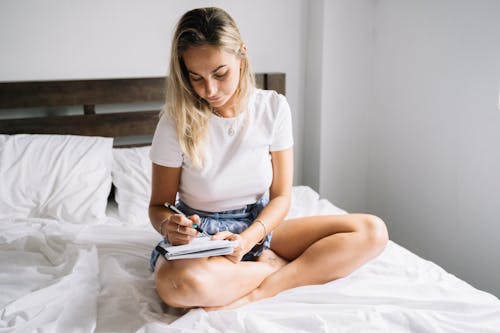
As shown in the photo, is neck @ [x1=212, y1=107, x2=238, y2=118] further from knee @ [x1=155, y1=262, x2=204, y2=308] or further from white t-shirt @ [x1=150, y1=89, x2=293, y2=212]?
knee @ [x1=155, y1=262, x2=204, y2=308]

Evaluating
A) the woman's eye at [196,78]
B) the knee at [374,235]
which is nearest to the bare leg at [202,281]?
the knee at [374,235]

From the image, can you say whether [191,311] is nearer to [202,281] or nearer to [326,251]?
[202,281]

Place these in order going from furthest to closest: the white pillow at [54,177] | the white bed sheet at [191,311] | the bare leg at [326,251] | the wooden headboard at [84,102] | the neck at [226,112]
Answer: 1. the wooden headboard at [84,102]
2. the white pillow at [54,177]
3. the neck at [226,112]
4. the bare leg at [326,251]
5. the white bed sheet at [191,311]

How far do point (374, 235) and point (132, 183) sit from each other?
111cm

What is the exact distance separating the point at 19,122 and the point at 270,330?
5.30 ft

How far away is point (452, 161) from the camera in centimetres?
207

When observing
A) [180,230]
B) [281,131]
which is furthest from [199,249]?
[281,131]

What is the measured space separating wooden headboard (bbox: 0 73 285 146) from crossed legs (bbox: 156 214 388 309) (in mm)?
1115

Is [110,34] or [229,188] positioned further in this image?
[110,34]

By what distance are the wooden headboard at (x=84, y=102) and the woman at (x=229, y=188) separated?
95 cm

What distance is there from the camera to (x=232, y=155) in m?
1.41

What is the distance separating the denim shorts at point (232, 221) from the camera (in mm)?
1385

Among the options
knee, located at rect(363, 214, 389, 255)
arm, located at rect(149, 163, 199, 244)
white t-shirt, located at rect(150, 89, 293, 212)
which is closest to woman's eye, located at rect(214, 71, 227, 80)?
white t-shirt, located at rect(150, 89, 293, 212)

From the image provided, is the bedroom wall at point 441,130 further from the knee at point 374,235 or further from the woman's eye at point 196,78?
the woman's eye at point 196,78
